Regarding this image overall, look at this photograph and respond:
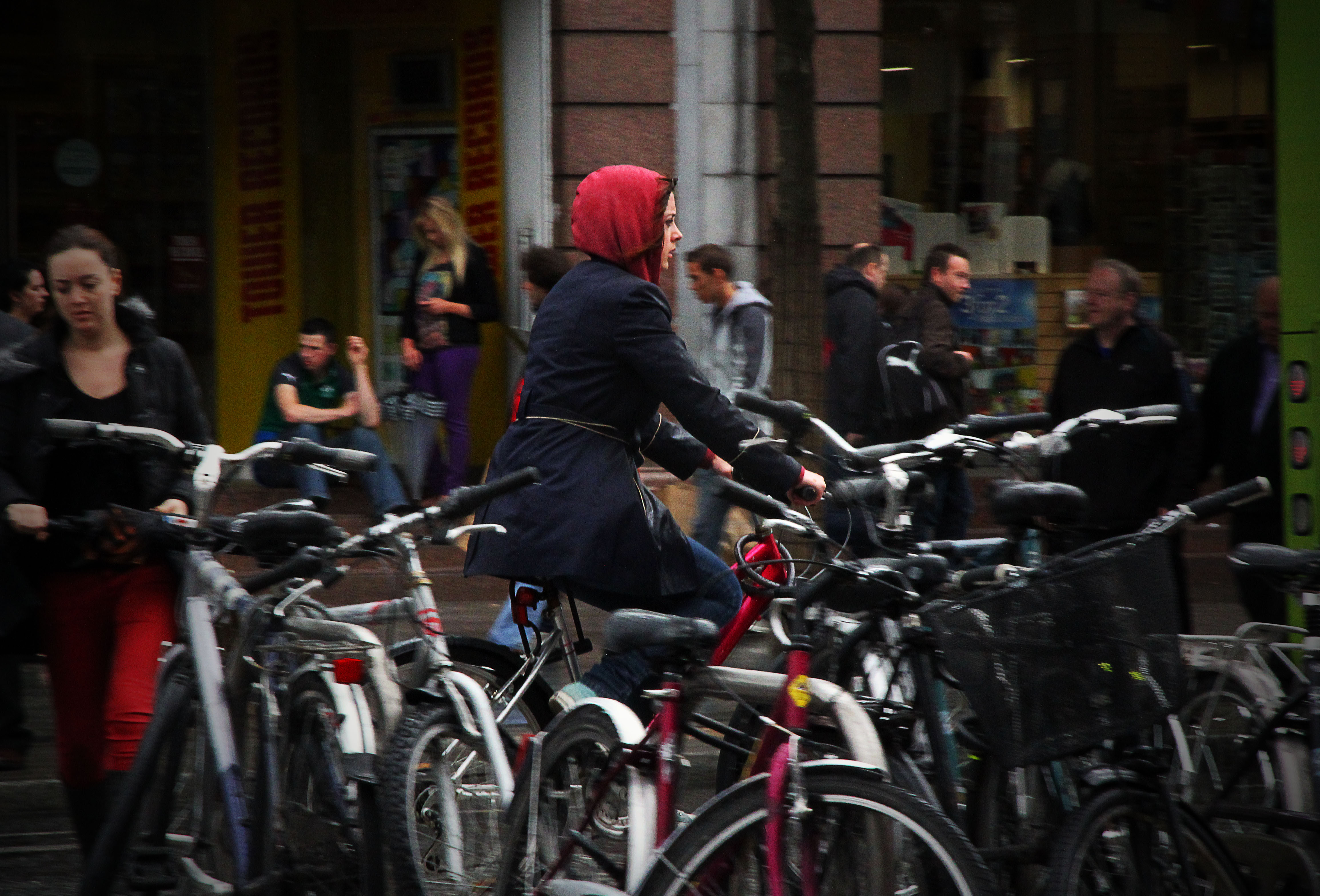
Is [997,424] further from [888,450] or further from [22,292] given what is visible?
[22,292]

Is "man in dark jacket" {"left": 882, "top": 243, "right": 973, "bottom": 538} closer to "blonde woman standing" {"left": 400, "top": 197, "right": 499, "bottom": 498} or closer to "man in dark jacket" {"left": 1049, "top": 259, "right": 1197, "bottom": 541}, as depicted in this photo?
"man in dark jacket" {"left": 1049, "top": 259, "right": 1197, "bottom": 541}

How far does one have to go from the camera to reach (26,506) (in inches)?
169

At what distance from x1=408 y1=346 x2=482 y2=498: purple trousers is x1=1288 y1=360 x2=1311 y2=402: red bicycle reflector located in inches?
242

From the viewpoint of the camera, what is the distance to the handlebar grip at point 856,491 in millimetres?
3791

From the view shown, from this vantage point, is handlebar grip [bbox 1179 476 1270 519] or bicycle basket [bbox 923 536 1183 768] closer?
bicycle basket [bbox 923 536 1183 768]

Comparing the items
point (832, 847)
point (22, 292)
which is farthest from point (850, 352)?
point (832, 847)

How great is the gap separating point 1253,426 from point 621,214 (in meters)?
3.11

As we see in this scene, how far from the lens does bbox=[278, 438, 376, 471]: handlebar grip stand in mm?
3906

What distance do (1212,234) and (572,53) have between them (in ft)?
18.2

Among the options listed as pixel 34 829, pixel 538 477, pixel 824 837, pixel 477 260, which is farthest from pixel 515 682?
pixel 477 260

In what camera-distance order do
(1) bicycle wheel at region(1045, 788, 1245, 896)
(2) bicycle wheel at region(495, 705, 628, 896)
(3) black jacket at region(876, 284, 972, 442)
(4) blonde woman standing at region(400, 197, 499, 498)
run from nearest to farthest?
(1) bicycle wheel at region(1045, 788, 1245, 896) → (2) bicycle wheel at region(495, 705, 628, 896) → (3) black jacket at region(876, 284, 972, 442) → (4) blonde woman standing at region(400, 197, 499, 498)

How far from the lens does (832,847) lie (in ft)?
9.44

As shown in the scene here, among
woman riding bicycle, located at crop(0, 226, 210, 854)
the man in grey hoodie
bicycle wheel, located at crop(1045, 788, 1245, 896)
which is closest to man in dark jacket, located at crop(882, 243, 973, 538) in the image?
the man in grey hoodie

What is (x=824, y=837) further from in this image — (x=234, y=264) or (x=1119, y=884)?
(x=234, y=264)
